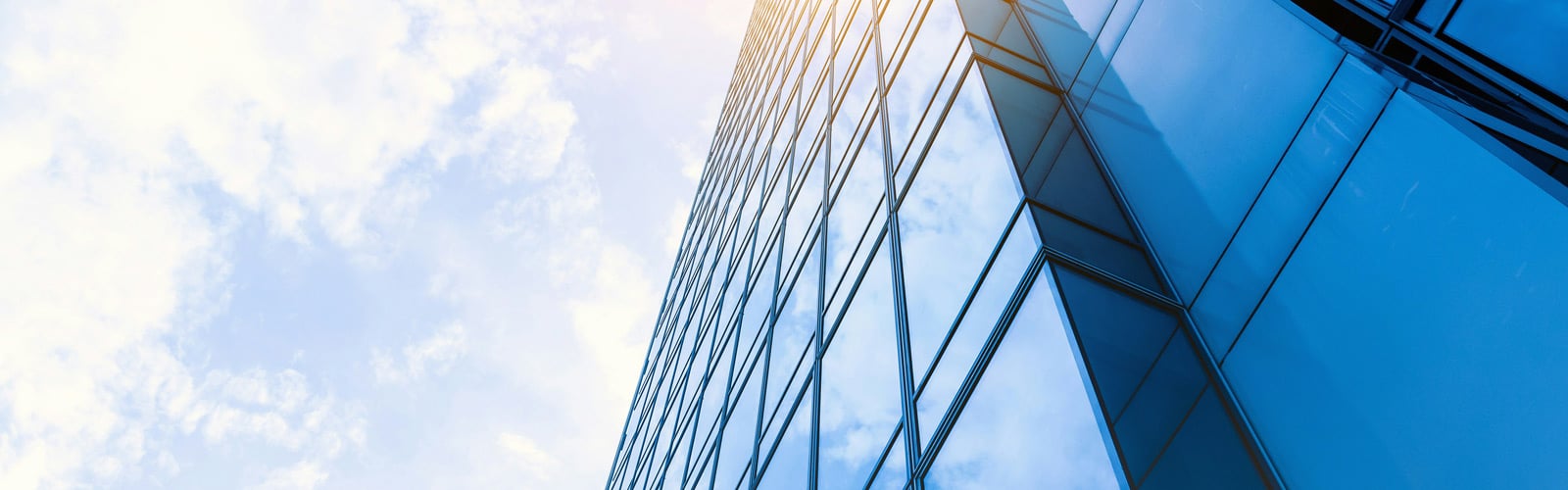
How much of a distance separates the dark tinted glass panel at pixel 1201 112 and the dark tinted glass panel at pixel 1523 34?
32.6 inches

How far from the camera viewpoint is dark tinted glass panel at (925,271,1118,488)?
16.3 feet

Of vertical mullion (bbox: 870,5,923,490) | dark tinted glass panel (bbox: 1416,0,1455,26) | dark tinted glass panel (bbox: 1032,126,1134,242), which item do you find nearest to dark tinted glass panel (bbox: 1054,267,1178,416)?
dark tinted glass panel (bbox: 1032,126,1134,242)

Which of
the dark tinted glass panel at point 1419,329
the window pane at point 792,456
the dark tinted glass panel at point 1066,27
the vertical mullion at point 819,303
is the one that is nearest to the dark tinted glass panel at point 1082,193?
the dark tinted glass panel at point 1066,27

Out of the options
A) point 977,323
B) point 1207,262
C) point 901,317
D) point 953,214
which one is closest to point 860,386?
point 901,317

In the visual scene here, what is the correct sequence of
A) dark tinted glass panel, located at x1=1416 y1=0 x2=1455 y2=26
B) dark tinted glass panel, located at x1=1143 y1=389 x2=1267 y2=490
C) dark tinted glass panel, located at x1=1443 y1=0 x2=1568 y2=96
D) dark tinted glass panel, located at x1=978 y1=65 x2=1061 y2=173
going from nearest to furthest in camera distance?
1. dark tinted glass panel, located at x1=1143 y1=389 x2=1267 y2=490
2. dark tinted glass panel, located at x1=1443 y1=0 x2=1568 y2=96
3. dark tinted glass panel, located at x1=1416 y1=0 x2=1455 y2=26
4. dark tinted glass panel, located at x1=978 y1=65 x2=1061 y2=173

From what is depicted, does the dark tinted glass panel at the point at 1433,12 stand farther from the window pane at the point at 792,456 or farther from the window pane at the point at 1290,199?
the window pane at the point at 792,456

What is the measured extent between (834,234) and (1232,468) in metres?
6.85

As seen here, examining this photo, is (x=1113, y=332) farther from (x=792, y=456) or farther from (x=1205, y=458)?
(x=792, y=456)

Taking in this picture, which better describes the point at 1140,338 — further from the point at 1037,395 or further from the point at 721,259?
the point at 721,259

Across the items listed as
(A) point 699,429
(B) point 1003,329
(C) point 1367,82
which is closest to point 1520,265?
(C) point 1367,82

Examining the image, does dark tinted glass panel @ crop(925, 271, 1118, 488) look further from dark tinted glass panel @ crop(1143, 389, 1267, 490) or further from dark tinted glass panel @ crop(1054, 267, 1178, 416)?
dark tinted glass panel @ crop(1143, 389, 1267, 490)

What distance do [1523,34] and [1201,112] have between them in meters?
1.90

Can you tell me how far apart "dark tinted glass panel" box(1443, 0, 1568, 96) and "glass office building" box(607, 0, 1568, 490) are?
0.02 metres

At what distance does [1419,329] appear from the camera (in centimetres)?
451
